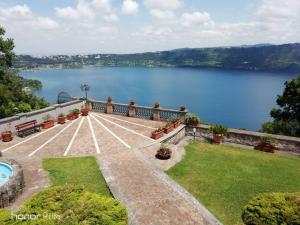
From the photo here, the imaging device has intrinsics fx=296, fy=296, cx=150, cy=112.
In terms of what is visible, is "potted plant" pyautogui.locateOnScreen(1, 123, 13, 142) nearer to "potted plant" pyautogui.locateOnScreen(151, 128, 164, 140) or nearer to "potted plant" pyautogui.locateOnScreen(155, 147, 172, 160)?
"potted plant" pyautogui.locateOnScreen(151, 128, 164, 140)

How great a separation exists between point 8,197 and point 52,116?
12.3 metres

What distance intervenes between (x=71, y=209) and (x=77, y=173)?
21.9 ft

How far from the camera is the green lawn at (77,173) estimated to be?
12.3m

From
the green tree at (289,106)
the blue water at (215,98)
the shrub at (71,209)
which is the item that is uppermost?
the shrub at (71,209)

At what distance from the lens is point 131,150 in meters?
16.2

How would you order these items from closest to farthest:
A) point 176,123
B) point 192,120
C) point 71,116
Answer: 1. point 176,123
2. point 192,120
3. point 71,116

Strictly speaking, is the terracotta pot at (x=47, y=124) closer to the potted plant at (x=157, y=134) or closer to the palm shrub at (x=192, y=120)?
the potted plant at (x=157, y=134)

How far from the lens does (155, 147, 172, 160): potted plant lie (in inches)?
603

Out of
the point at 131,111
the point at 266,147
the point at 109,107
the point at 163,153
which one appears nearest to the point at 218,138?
the point at 266,147

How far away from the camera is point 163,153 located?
15320 millimetres

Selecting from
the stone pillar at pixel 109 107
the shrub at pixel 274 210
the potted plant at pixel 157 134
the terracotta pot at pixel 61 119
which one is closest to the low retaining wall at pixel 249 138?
the potted plant at pixel 157 134

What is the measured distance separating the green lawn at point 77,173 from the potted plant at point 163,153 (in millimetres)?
3270

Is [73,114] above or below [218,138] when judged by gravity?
above

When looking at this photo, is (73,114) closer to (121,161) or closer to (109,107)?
(109,107)
